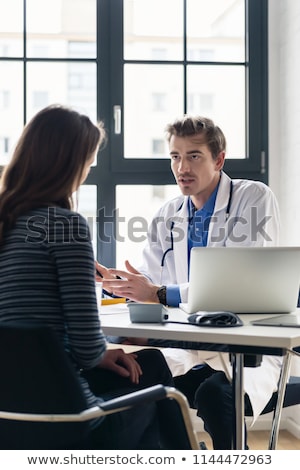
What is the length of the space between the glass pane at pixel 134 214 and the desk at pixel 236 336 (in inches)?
58.4

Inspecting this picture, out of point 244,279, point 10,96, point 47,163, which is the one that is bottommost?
point 244,279

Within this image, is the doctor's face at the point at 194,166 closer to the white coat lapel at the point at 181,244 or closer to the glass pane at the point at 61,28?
the white coat lapel at the point at 181,244

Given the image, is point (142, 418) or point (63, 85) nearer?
point (142, 418)

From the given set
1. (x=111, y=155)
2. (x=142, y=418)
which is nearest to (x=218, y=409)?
(x=142, y=418)

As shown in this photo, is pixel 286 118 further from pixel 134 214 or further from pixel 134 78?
pixel 134 214

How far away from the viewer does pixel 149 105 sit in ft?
10.9

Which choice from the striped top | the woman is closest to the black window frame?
the woman

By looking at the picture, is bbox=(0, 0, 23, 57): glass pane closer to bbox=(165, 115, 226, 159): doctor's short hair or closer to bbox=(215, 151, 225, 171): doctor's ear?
bbox=(165, 115, 226, 159): doctor's short hair

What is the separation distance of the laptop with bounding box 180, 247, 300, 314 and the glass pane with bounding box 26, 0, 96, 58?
1.80 metres

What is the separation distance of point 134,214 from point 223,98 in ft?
2.38

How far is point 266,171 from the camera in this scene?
10.9 ft

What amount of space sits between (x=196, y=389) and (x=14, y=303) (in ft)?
3.46

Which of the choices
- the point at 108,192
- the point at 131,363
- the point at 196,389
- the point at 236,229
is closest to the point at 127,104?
the point at 108,192
